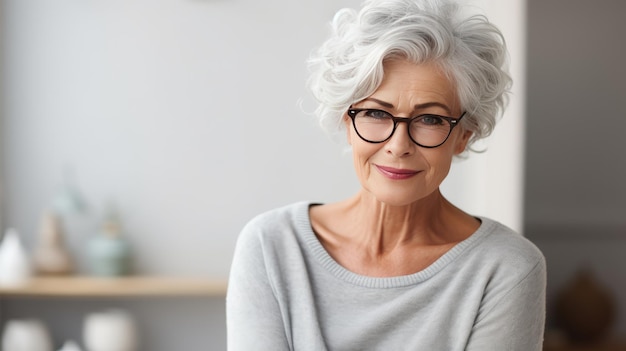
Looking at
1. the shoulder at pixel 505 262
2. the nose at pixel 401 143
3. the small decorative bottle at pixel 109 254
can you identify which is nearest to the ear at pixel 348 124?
the nose at pixel 401 143

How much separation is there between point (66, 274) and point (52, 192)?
13.9 inches

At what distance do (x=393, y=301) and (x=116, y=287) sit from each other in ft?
7.01

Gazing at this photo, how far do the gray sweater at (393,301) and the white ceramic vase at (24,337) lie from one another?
2.19 meters

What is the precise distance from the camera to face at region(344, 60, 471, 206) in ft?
4.90

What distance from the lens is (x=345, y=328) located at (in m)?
1.62

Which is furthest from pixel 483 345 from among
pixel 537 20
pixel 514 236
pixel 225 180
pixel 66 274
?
pixel 537 20

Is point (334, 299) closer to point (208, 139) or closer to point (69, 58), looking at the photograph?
point (208, 139)

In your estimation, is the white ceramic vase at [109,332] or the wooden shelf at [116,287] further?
the white ceramic vase at [109,332]

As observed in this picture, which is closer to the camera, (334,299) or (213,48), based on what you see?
(334,299)

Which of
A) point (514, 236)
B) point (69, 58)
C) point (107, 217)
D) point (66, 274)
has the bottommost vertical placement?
point (66, 274)

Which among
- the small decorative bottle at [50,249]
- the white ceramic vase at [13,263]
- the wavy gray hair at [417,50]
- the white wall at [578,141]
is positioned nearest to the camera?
the wavy gray hair at [417,50]

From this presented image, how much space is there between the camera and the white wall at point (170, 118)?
11.8ft

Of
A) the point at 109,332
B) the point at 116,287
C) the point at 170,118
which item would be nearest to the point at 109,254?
the point at 116,287

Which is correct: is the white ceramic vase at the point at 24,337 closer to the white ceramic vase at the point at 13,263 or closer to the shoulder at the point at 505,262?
the white ceramic vase at the point at 13,263
